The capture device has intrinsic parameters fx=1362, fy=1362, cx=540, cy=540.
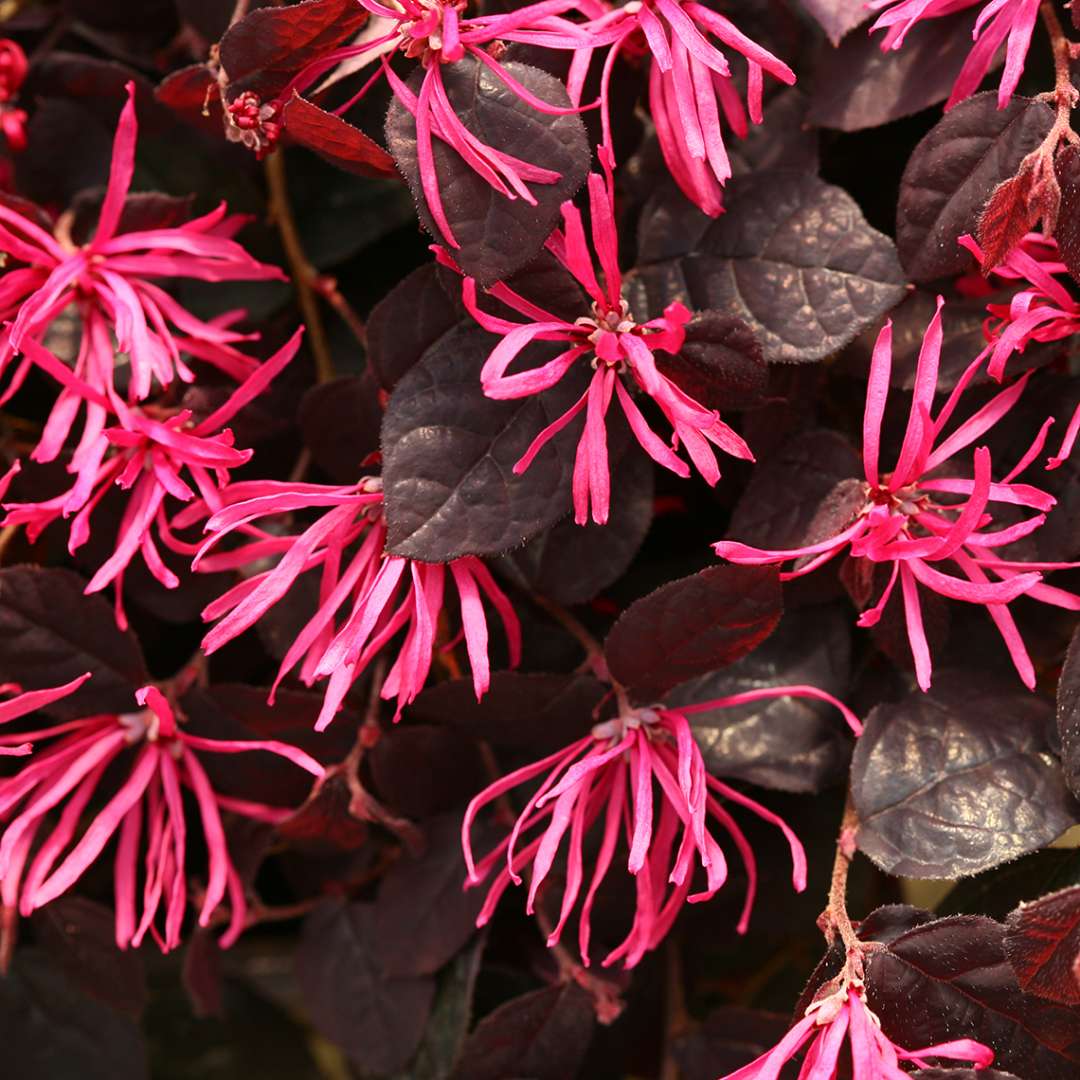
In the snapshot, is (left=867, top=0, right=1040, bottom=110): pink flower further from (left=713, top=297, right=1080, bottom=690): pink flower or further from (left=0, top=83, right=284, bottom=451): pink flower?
(left=0, top=83, right=284, bottom=451): pink flower

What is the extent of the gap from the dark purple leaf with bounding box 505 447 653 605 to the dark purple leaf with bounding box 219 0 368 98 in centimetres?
15

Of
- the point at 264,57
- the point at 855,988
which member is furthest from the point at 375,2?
the point at 855,988

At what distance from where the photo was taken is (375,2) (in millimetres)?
365

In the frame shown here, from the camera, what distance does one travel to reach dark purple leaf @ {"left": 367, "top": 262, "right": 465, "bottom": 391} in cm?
40

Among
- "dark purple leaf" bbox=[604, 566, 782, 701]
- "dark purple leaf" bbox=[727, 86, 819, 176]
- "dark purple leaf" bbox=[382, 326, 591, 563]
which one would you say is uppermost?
"dark purple leaf" bbox=[727, 86, 819, 176]

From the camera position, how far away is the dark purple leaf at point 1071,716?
0.38m

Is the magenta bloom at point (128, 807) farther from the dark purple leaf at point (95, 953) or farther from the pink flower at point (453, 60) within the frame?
the pink flower at point (453, 60)

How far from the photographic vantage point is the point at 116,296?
1.39ft

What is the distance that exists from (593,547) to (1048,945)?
173mm

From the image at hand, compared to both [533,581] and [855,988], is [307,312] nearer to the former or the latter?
[533,581]

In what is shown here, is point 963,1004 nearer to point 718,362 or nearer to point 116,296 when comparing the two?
point 718,362

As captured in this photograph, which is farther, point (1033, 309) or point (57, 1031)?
point (57, 1031)

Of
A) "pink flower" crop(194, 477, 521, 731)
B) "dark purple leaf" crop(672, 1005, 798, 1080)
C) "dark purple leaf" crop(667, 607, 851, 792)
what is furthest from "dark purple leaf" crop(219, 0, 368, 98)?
"dark purple leaf" crop(672, 1005, 798, 1080)

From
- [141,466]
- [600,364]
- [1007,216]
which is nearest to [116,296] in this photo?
[141,466]
